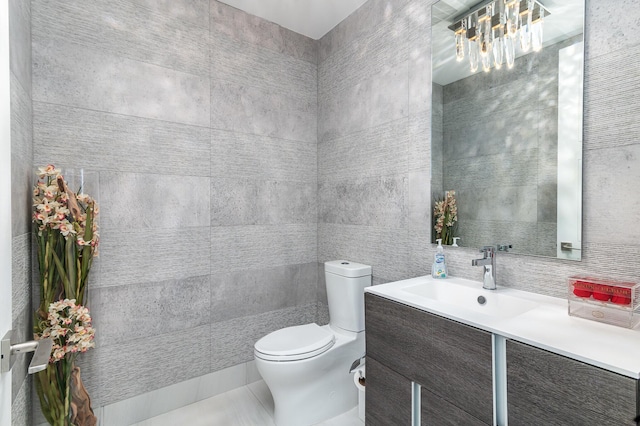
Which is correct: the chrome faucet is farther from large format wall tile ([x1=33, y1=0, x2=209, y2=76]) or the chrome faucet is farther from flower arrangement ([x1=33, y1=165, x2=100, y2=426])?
large format wall tile ([x1=33, y1=0, x2=209, y2=76])

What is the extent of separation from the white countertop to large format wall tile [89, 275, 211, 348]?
1.41 meters

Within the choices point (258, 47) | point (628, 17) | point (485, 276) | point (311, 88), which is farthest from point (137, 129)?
point (628, 17)

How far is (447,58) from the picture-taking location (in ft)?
5.84

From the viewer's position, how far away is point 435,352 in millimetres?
1241

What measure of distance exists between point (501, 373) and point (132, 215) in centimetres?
199

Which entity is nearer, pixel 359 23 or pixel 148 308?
pixel 148 308

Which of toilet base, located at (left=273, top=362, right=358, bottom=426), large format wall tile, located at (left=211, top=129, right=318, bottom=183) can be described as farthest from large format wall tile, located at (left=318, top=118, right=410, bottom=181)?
toilet base, located at (left=273, top=362, right=358, bottom=426)

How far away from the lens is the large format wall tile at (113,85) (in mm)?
1737

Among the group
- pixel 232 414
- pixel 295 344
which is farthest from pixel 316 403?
pixel 232 414

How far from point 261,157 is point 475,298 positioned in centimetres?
170

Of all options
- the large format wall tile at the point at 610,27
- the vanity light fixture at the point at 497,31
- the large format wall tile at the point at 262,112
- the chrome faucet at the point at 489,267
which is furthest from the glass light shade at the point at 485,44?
the large format wall tile at the point at 262,112

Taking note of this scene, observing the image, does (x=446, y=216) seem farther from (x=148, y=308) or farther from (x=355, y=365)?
(x=148, y=308)

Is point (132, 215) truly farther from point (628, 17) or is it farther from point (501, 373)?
point (628, 17)

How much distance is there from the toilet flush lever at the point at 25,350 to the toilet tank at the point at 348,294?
1.55 metres
